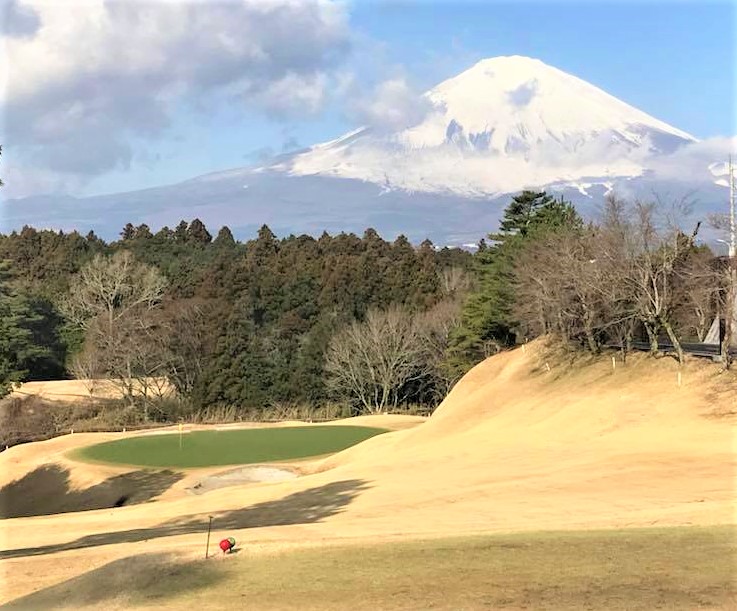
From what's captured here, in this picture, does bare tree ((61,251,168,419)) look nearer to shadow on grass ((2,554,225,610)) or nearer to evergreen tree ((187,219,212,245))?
evergreen tree ((187,219,212,245))

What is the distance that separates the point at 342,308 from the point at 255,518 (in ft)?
184

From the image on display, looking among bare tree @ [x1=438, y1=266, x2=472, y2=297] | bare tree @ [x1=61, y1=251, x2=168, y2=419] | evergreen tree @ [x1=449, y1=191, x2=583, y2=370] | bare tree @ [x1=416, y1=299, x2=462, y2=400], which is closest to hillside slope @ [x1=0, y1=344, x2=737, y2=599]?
evergreen tree @ [x1=449, y1=191, x2=583, y2=370]

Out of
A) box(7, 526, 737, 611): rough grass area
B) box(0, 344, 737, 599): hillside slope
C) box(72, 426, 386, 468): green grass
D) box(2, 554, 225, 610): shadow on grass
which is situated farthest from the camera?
box(72, 426, 386, 468): green grass

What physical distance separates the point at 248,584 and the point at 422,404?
62.3 m

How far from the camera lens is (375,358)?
67.9 m

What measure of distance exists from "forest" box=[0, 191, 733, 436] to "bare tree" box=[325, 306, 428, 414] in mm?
176

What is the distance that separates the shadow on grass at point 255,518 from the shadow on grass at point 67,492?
10456 mm

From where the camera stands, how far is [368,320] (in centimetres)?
7075

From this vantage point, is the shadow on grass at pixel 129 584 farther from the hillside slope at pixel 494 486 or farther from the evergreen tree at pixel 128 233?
the evergreen tree at pixel 128 233

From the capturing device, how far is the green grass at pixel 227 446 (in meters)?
38.4

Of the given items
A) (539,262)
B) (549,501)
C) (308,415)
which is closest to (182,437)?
(308,415)

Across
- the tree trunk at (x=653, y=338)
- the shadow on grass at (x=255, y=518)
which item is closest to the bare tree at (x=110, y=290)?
the tree trunk at (x=653, y=338)

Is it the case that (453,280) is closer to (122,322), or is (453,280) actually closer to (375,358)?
(375,358)

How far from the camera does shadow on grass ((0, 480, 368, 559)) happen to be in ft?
58.4
